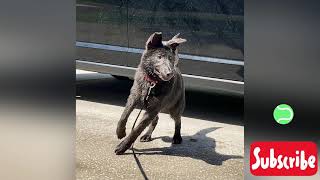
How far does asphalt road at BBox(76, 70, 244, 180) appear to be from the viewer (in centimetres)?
194

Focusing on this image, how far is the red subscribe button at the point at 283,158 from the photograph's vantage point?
71.9 inches

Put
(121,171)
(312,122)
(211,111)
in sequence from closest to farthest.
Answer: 1. (312,122)
2. (121,171)
3. (211,111)

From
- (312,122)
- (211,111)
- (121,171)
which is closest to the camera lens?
(312,122)

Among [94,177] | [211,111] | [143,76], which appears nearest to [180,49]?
[143,76]

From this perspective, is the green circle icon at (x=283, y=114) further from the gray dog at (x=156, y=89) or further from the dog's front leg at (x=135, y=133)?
the dog's front leg at (x=135, y=133)

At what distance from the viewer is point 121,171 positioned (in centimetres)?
197

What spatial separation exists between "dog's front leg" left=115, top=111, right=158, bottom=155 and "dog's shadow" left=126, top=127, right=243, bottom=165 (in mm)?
36

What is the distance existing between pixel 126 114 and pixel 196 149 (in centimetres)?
34

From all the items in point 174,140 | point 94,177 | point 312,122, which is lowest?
point 94,177

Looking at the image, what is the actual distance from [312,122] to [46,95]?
1.11 meters

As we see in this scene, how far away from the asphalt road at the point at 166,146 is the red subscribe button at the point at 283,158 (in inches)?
2.9

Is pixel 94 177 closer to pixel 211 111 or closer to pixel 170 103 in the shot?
pixel 170 103

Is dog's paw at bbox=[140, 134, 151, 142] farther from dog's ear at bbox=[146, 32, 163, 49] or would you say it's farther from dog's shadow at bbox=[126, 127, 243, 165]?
dog's ear at bbox=[146, 32, 163, 49]

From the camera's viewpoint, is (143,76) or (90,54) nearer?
(143,76)
